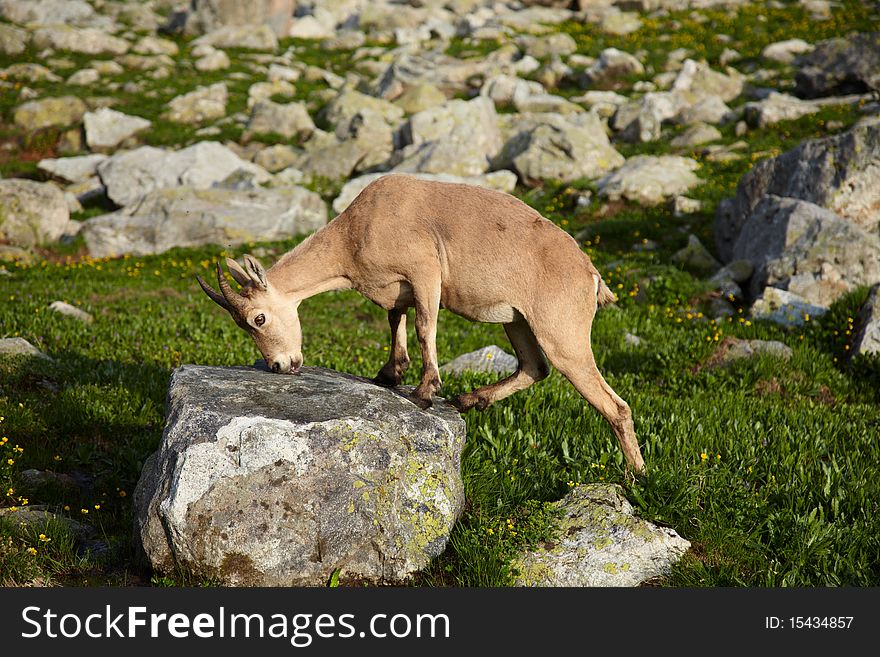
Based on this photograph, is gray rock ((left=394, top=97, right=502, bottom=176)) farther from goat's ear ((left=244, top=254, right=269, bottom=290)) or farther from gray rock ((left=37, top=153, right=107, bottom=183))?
goat's ear ((left=244, top=254, right=269, bottom=290))

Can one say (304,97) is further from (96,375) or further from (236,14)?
(96,375)

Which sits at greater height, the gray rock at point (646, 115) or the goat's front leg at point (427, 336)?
the goat's front leg at point (427, 336)

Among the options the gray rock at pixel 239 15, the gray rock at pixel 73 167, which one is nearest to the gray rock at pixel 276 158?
the gray rock at pixel 73 167

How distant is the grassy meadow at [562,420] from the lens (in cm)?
686

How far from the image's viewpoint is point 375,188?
8031 millimetres

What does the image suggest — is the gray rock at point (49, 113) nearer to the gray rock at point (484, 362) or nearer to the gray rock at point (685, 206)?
the gray rock at point (685, 206)

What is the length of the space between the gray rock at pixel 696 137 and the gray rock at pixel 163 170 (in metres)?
14.4

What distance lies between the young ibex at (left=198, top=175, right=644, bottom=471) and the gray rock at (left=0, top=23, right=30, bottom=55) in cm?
3905

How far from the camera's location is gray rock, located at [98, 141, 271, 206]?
25.5 m

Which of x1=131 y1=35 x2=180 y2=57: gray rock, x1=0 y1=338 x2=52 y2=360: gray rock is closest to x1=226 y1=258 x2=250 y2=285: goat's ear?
x1=0 y1=338 x2=52 y2=360: gray rock

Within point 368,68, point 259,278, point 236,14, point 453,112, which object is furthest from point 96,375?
point 236,14

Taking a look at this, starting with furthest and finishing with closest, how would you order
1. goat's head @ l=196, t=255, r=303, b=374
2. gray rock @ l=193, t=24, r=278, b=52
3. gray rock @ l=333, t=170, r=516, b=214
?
gray rock @ l=193, t=24, r=278, b=52 → gray rock @ l=333, t=170, r=516, b=214 → goat's head @ l=196, t=255, r=303, b=374

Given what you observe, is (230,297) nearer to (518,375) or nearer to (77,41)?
(518,375)

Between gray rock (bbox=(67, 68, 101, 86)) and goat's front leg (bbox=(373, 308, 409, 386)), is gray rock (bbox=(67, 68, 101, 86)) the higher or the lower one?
the lower one
